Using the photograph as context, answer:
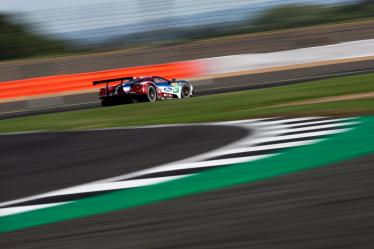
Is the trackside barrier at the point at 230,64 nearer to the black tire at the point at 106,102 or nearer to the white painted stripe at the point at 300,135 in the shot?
the black tire at the point at 106,102

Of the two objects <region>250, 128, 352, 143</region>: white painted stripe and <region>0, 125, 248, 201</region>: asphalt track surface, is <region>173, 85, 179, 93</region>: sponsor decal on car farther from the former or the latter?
<region>250, 128, 352, 143</region>: white painted stripe

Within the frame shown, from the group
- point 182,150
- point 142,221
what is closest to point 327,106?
point 182,150

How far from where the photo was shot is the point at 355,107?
11.8 meters

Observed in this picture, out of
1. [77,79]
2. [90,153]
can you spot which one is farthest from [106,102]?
[90,153]

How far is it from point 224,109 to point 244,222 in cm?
1064

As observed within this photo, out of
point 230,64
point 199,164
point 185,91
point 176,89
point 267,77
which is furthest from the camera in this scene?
point 230,64

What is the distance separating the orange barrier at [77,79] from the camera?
23.6 metres

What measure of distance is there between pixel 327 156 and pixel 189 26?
2048 cm

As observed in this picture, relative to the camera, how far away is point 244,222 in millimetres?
4488

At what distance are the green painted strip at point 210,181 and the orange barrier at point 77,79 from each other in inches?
643

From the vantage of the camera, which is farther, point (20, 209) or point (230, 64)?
point (230, 64)

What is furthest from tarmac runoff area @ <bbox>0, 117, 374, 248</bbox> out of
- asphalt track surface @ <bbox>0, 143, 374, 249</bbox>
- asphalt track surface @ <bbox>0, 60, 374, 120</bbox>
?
asphalt track surface @ <bbox>0, 60, 374, 120</bbox>

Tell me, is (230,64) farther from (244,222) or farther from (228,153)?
(244,222)

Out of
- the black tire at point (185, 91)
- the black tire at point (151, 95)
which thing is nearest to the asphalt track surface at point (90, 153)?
the black tire at point (151, 95)
